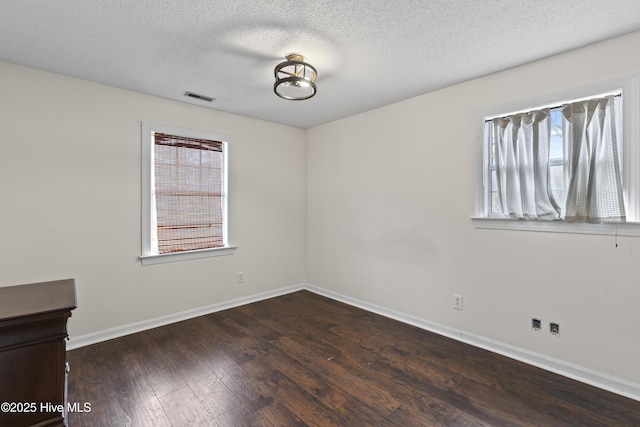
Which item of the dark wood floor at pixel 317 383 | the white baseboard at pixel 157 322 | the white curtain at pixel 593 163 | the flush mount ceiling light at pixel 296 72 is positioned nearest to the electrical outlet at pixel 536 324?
the dark wood floor at pixel 317 383

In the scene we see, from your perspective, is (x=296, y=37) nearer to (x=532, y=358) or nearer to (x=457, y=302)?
(x=457, y=302)

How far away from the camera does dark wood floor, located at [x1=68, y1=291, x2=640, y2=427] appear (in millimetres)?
1846

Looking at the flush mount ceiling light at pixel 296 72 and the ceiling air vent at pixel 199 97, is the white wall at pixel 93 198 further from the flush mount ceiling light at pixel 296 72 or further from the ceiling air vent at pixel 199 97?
the flush mount ceiling light at pixel 296 72

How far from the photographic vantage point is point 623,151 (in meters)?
2.04

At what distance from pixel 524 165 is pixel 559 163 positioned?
0.75ft

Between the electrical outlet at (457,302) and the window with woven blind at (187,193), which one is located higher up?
the window with woven blind at (187,193)

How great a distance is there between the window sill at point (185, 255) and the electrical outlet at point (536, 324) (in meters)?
3.24

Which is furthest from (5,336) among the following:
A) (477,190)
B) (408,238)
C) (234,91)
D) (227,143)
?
(477,190)

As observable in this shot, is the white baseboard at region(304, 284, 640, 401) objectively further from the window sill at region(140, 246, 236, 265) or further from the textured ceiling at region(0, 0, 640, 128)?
the textured ceiling at region(0, 0, 640, 128)

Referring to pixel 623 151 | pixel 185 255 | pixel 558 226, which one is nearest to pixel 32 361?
pixel 185 255

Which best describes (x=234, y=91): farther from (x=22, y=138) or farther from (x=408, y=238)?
(x=408, y=238)

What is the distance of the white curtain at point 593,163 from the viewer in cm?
207

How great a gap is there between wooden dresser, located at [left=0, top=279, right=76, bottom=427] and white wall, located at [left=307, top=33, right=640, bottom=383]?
9.60 feet

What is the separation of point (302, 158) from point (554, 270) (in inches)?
133
